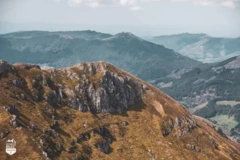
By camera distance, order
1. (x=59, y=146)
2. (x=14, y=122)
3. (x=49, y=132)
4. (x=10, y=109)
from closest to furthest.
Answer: (x=14, y=122), (x=59, y=146), (x=10, y=109), (x=49, y=132)

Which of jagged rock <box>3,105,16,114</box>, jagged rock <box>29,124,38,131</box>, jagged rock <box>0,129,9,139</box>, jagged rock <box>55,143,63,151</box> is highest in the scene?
jagged rock <box>3,105,16,114</box>

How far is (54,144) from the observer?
612ft

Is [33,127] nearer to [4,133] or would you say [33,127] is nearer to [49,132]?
[49,132]

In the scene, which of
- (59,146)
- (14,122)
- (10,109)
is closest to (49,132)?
(59,146)

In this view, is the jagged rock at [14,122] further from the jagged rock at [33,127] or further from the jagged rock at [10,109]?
the jagged rock at [10,109]

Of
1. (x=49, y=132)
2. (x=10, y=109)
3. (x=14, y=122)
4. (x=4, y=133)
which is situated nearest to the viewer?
(x=4, y=133)

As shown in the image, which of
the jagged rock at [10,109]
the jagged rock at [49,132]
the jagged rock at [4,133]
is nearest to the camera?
the jagged rock at [4,133]

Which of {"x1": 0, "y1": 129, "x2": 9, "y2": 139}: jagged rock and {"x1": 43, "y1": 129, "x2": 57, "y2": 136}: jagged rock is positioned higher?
{"x1": 0, "y1": 129, "x2": 9, "y2": 139}: jagged rock

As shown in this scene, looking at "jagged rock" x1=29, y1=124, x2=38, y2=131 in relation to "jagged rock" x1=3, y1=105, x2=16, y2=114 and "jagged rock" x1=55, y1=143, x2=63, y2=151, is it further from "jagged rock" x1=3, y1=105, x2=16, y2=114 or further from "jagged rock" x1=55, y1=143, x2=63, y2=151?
"jagged rock" x1=55, y1=143, x2=63, y2=151

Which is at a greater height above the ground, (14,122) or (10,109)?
(10,109)

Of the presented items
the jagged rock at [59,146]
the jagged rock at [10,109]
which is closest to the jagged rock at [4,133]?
the jagged rock at [10,109]

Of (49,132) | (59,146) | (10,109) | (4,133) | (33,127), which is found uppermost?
(10,109)

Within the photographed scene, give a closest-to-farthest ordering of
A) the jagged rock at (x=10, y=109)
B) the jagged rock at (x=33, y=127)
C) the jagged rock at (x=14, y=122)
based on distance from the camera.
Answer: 1. the jagged rock at (x=14, y=122)
2. the jagged rock at (x=10, y=109)
3. the jagged rock at (x=33, y=127)

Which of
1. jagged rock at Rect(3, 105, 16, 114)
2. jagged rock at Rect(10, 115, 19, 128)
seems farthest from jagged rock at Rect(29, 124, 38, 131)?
jagged rock at Rect(3, 105, 16, 114)
